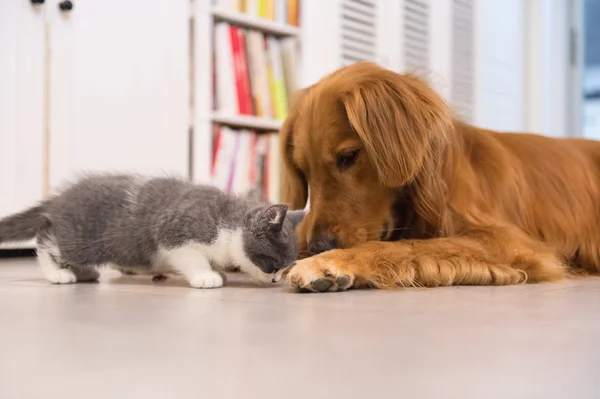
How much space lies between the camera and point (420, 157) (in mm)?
1899

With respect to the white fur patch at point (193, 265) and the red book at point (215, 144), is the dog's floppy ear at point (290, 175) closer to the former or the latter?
the white fur patch at point (193, 265)

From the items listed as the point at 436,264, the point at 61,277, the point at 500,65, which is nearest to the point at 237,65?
the point at 61,277

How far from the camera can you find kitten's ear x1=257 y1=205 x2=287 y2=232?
5.28 feet

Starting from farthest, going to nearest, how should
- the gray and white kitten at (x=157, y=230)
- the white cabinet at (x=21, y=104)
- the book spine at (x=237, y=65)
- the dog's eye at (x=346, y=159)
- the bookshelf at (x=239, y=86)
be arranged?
1. the book spine at (x=237, y=65)
2. the bookshelf at (x=239, y=86)
3. the white cabinet at (x=21, y=104)
4. the dog's eye at (x=346, y=159)
5. the gray and white kitten at (x=157, y=230)

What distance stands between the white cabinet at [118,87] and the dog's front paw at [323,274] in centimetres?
131

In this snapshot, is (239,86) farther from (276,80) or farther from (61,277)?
(61,277)

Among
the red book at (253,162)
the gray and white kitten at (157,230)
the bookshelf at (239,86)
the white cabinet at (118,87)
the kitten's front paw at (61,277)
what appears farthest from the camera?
the red book at (253,162)

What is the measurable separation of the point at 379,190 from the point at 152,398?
4.37ft

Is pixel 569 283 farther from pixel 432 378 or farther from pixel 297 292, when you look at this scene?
pixel 432 378

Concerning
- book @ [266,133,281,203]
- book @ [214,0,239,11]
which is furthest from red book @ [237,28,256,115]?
book @ [266,133,281,203]

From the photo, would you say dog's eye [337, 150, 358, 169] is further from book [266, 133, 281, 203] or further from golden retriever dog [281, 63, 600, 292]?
book [266, 133, 281, 203]

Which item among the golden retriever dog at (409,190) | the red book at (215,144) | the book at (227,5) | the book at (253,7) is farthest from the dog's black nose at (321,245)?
the book at (253,7)

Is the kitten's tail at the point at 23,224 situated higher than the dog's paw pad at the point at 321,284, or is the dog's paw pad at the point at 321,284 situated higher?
the kitten's tail at the point at 23,224

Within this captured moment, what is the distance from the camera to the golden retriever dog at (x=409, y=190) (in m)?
1.79
